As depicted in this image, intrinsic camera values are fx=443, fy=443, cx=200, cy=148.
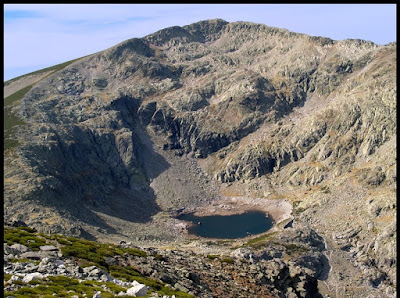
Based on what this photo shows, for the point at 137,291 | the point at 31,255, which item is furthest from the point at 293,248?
the point at 137,291

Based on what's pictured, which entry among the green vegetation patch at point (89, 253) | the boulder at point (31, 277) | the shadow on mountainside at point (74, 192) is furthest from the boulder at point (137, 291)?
the shadow on mountainside at point (74, 192)

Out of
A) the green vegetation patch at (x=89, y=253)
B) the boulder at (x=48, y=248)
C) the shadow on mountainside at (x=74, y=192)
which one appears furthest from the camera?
the shadow on mountainside at (x=74, y=192)

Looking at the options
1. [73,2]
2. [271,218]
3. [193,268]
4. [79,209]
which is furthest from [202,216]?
[73,2]

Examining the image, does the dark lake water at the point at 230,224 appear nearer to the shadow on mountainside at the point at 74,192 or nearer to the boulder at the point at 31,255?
the shadow on mountainside at the point at 74,192

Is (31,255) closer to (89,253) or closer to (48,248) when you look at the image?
(48,248)

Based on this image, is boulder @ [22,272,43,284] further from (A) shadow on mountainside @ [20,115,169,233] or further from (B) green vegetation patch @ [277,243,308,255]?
(A) shadow on mountainside @ [20,115,169,233]

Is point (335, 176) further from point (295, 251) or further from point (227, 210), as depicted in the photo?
point (295, 251)

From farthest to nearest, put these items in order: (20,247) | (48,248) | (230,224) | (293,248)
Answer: (230,224)
(293,248)
(48,248)
(20,247)

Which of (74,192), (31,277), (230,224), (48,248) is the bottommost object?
(230,224)
